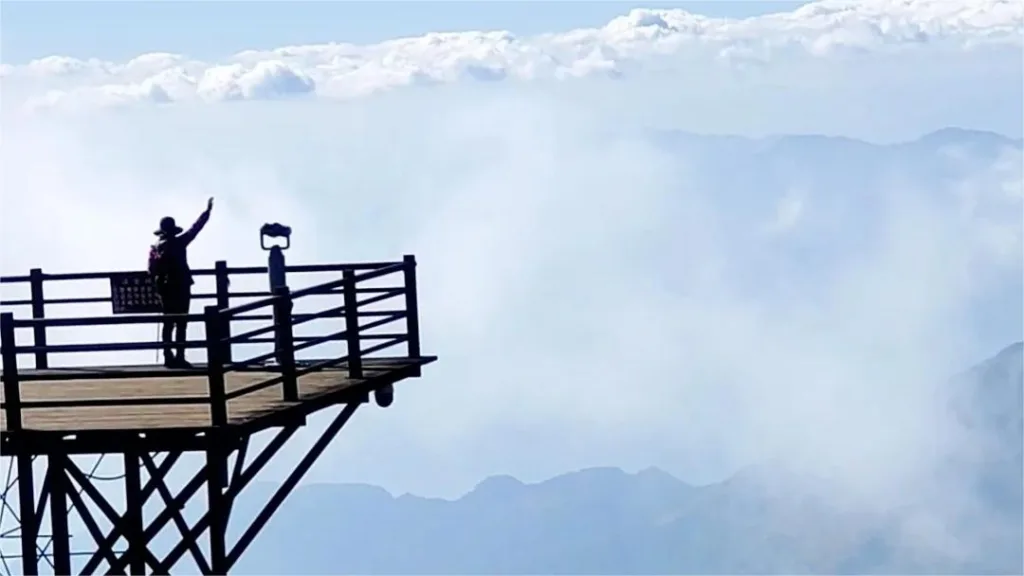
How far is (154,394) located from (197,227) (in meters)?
2.06

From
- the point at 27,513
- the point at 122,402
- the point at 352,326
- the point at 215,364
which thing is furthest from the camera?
the point at 352,326

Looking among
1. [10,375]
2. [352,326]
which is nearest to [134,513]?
[10,375]

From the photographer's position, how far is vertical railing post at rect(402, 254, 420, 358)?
69.4ft

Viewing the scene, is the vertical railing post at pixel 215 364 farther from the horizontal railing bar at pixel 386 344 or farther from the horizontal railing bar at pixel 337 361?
the horizontal railing bar at pixel 386 344

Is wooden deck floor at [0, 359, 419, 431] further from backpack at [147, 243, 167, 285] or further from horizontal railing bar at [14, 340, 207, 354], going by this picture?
backpack at [147, 243, 167, 285]

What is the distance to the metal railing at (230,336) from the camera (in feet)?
56.2

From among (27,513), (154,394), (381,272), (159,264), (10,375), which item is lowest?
(27,513)

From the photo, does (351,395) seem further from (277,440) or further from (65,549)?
(65,549)

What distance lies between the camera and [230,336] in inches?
710

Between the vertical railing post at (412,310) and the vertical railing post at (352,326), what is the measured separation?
1172mm

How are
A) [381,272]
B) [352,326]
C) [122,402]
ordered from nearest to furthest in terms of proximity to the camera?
[122,402] → [352,326] → [381,272]

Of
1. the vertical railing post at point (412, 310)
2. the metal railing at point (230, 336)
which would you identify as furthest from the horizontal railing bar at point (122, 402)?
the vertical railing post at point (412, 310)

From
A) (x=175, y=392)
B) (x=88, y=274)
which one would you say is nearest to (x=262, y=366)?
(x=175, y=392)

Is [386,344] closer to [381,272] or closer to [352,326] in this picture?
[381,272]
